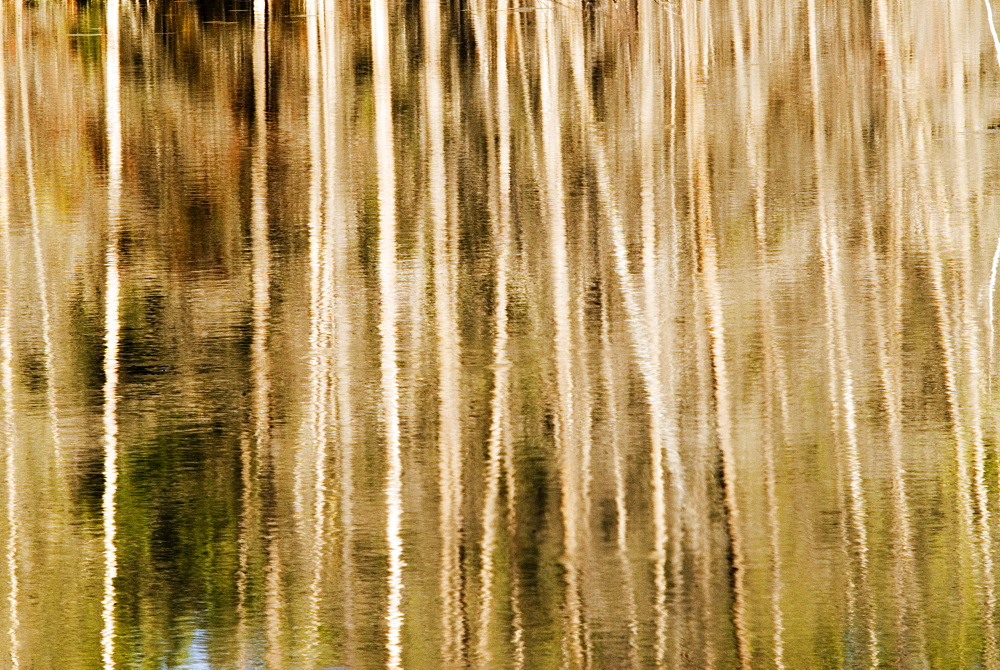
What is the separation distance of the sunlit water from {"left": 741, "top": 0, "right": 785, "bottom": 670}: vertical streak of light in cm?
2

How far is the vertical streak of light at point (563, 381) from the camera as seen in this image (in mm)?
4789

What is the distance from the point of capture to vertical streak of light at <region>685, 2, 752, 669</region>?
4.77 meters

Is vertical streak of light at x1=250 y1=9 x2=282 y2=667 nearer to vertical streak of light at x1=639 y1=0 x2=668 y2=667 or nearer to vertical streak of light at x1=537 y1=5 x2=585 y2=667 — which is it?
vertical streak of light at x1=537 y1=5 x2=585 y2=667

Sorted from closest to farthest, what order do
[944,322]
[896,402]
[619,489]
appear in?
[619,489] < [896,402] < [944,322]

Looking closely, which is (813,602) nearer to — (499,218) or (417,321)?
(417,321)

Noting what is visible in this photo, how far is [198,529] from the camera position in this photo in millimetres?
5508

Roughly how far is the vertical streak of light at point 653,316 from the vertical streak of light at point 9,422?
180cm

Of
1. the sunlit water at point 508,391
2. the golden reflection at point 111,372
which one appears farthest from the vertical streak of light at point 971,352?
the golden reflection at point 111,372

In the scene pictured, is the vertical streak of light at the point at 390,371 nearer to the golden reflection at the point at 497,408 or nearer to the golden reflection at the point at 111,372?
the golden reflection at the point at 497,408

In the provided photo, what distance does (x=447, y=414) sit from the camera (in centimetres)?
652

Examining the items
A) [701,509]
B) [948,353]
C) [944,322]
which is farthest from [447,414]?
[944,322]

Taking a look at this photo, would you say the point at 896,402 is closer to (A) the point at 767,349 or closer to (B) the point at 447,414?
(A) the point at 767,349

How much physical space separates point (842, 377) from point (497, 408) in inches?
55.4

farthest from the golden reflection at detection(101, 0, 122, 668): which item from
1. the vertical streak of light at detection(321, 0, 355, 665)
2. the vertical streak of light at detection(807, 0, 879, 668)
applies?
the vertical streak of light at detection(807, 0, 879, 668)
